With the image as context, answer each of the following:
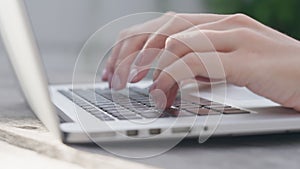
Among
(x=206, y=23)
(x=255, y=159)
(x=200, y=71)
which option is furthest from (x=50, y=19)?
(x=255, y=159)

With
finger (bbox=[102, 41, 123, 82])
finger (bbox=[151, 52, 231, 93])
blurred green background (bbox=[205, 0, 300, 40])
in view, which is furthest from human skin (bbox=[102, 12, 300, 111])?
blurred green background (bbox=[205, 0, 300, 40])

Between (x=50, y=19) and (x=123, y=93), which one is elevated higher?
(x=123, y=93)

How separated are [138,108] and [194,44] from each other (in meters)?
0.09

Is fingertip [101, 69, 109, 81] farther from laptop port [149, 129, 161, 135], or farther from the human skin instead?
laptop port [149, 129, 161, 135]

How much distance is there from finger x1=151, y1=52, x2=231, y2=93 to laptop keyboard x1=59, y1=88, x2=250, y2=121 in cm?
2

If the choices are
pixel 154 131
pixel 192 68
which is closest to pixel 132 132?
pixel 154 131

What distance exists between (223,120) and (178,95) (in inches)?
4.8

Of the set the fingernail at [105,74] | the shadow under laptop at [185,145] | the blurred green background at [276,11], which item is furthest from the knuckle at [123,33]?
the blurred green background at [276,11]

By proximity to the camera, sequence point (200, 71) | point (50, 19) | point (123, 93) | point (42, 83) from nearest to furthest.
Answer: point (42, 83) < point (200, 71) < point (123, 93) < point (50, 19)

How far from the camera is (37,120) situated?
Answer: 587mm

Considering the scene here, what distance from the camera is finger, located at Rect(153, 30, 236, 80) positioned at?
1.90ft

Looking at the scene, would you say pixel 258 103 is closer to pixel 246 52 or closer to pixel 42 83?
pixel 246 52

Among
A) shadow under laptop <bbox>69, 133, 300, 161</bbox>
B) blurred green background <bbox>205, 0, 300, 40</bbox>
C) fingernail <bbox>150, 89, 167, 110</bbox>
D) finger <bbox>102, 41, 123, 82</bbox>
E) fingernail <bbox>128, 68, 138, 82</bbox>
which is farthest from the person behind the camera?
blurred green background <bbox>205, 0, 300, 40</bbox>

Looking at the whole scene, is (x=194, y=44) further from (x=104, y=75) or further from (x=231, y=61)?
(x=104, y=75)
